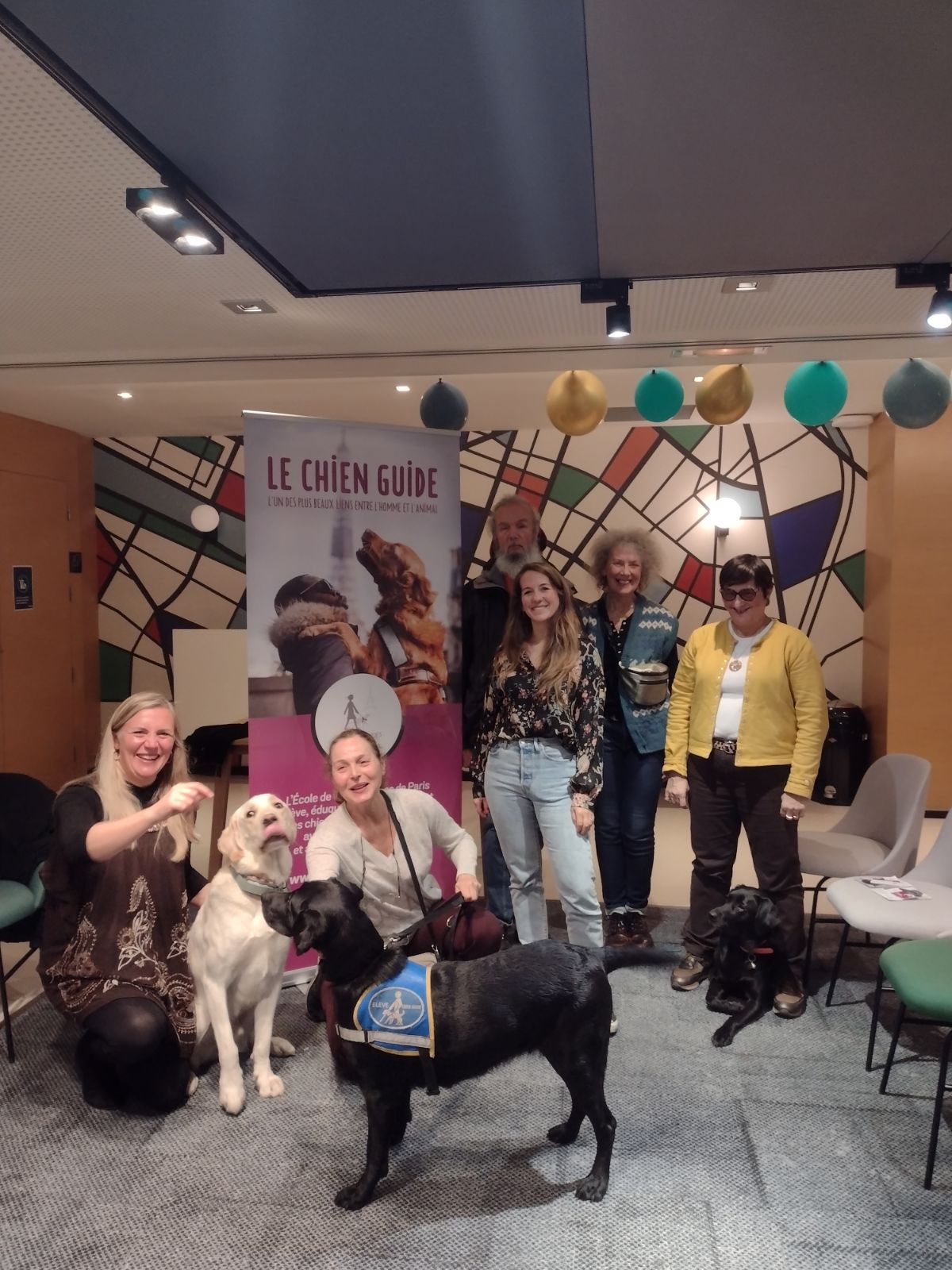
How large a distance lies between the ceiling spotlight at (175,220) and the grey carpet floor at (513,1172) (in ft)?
7.54

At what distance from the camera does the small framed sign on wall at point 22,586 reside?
5.71 m

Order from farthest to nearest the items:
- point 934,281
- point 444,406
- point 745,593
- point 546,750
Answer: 1. point 444,406
2. point 745,593
3. point 546,750
4. point 934,281

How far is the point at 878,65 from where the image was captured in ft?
4.86

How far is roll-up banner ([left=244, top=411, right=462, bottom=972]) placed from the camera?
2982mm

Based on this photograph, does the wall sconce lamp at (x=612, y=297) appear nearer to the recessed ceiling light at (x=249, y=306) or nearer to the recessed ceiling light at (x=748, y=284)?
the recessed ceiling light at (x=748, y=284)

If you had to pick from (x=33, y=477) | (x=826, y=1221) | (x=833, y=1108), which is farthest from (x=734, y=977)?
(x=33, y=477)

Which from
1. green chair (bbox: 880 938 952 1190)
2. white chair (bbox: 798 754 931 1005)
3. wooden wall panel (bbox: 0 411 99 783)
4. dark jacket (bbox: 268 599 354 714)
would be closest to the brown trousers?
white chair (bbox: 798 754 931 1005)

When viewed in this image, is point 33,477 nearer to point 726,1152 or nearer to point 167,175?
point 167,175

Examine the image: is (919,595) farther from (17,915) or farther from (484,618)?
(17,915)

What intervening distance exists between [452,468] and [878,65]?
2013 mm

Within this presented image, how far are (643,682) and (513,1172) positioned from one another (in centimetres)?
174

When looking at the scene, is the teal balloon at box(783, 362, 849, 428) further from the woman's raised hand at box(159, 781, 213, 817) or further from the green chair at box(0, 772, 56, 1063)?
the green chair at box(0, 772, 56, 1063)

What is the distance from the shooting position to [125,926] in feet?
7.86

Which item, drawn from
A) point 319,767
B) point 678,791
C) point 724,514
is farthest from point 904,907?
point 724,514
